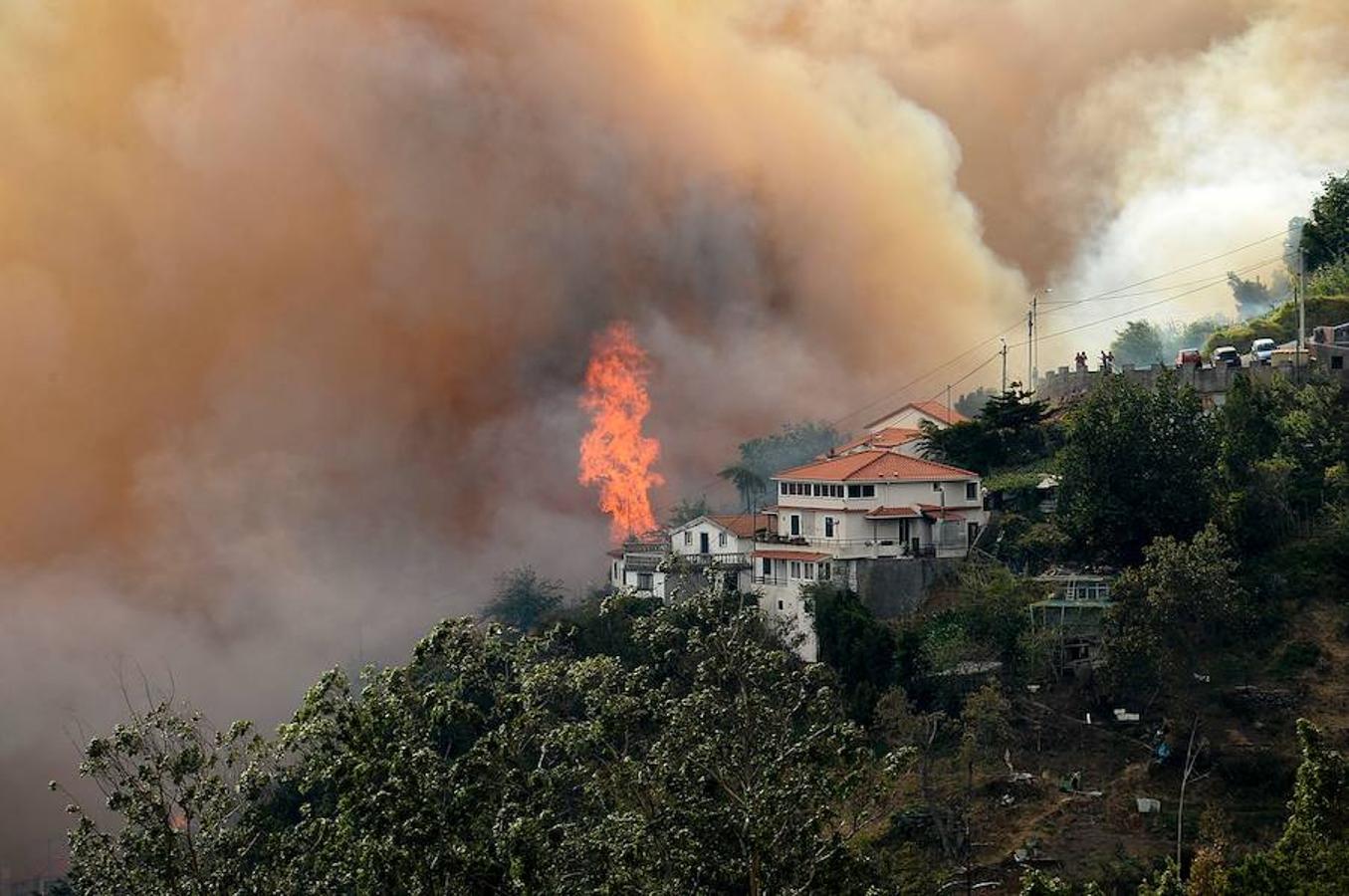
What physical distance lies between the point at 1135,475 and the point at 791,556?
10.4 metres

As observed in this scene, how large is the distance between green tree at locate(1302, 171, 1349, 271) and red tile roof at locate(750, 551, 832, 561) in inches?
1123

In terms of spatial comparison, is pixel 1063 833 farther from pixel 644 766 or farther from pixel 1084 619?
pixel 644 766

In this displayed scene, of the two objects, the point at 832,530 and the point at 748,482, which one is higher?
the point at 748,482

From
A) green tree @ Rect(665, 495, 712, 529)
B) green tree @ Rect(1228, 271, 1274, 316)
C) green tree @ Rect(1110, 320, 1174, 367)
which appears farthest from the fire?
green tree @ Rect(1228, 271, 1274, 316)

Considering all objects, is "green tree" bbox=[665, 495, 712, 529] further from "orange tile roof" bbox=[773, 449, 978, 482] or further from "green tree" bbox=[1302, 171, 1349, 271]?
"green tree" bbox=[1302, 171, 1349, 271]

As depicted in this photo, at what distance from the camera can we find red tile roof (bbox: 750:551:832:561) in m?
59.2

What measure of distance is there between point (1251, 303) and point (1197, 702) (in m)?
63.5

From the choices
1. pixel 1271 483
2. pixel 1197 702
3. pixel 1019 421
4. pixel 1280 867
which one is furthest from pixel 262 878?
pixel 1019 421

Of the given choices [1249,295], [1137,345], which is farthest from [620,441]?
[1249,295]

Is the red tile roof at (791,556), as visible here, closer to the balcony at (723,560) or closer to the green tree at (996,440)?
the balcony at (723,560)

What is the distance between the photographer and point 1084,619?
5400 centimetres

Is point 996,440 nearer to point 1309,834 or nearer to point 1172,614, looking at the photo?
point 1172,614

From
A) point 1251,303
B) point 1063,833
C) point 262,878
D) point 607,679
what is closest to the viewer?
point 262,878

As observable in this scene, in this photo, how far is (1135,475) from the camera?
2162 inches
